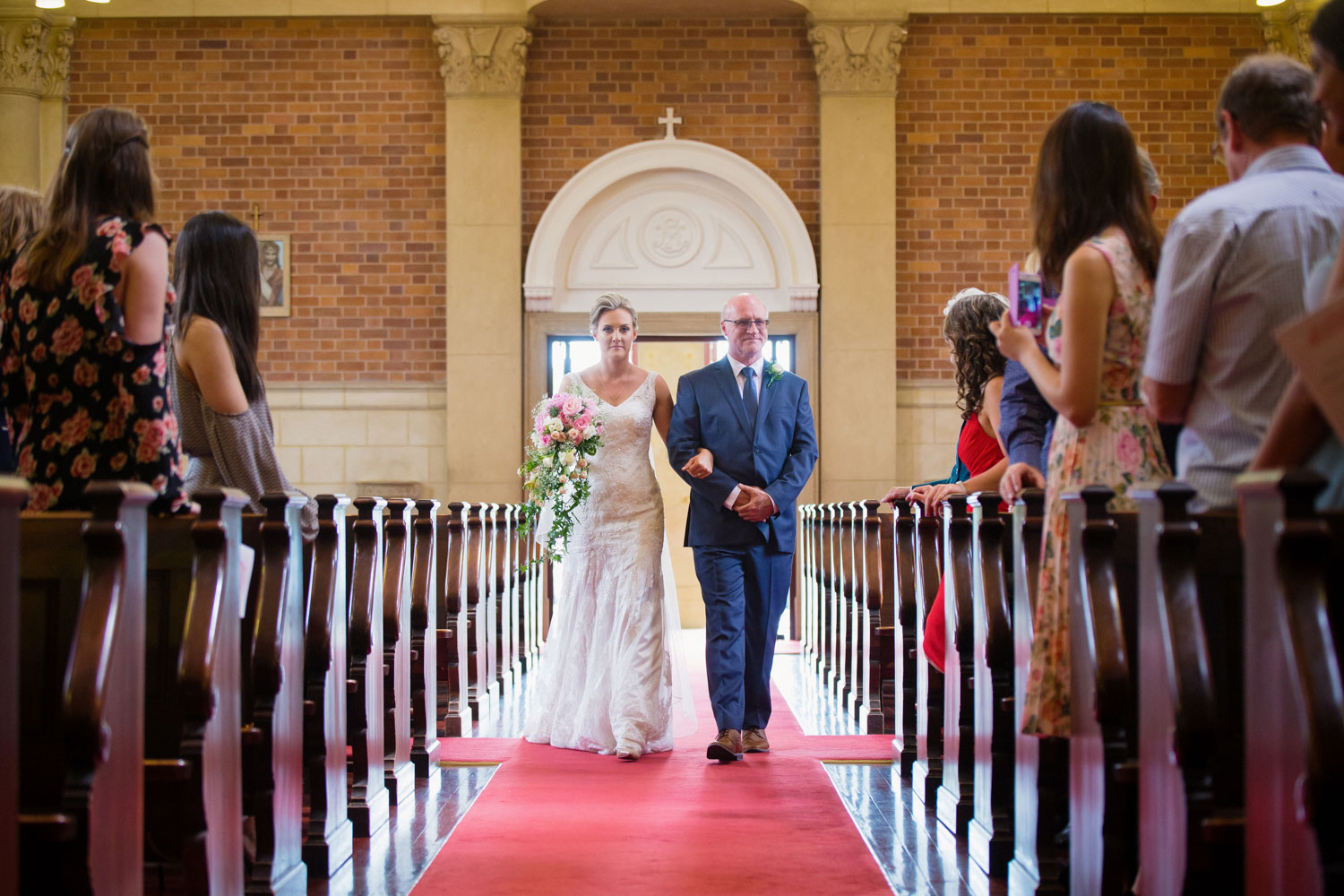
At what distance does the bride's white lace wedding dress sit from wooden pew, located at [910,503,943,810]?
3.67ft

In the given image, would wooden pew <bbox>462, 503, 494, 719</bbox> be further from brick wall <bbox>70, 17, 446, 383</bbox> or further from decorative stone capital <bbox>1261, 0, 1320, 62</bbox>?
decorative stone capital <bbox>1261, 0, 1320, 62</bbox>

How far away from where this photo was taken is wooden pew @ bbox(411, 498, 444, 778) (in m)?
4.75

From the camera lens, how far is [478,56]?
10.9m

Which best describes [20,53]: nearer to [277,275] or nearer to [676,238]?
[277,275]

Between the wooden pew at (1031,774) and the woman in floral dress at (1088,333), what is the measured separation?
13 cm

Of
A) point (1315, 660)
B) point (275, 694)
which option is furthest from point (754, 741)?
point (1315, 660)

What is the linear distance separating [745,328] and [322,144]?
7.17 meters

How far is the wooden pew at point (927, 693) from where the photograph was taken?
4.21m

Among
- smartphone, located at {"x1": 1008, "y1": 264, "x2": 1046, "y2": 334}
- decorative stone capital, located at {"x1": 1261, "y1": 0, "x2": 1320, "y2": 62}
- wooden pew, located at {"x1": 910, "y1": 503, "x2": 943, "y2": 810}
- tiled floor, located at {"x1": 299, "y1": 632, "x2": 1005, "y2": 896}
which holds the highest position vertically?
decorative stone capital, located at {"x1": 1261, "y1": 0, "x2": 1320, "y2": 62}

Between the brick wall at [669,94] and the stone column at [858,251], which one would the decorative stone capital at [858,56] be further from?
the brick wall at [669,94]

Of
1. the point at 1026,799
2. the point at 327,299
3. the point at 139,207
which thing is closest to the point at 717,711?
the point at 1026,799

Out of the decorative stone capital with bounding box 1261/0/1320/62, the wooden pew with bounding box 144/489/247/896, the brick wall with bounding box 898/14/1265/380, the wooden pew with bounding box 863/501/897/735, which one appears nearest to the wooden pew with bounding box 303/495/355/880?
the wooden pew with bounding box 144/489/247/896

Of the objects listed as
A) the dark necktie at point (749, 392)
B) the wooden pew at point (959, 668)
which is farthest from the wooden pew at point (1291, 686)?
the dark necktie at point (749, 392)

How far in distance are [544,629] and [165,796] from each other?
851 centimetres
